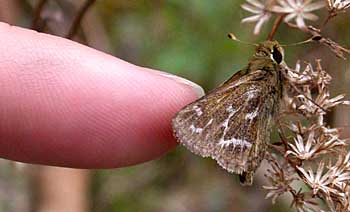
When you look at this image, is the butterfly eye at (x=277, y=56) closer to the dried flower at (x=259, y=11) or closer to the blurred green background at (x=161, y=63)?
the dried flower at (x=259, y=11)

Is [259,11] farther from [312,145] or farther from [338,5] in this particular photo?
[312,145]

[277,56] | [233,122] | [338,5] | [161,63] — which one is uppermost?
[338,5]

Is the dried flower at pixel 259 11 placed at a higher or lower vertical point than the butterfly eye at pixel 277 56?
higher

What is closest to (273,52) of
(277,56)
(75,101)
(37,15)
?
(277,56)

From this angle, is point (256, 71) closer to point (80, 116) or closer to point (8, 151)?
point (80, 116)

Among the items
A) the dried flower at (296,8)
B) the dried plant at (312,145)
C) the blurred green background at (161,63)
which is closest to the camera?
the dried plant at (312,145)

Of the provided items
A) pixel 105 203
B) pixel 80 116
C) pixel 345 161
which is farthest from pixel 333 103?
pixel 105 203

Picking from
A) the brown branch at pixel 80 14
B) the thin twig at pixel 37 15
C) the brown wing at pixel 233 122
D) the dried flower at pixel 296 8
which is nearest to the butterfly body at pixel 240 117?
the brown wing at pixel 233 122
